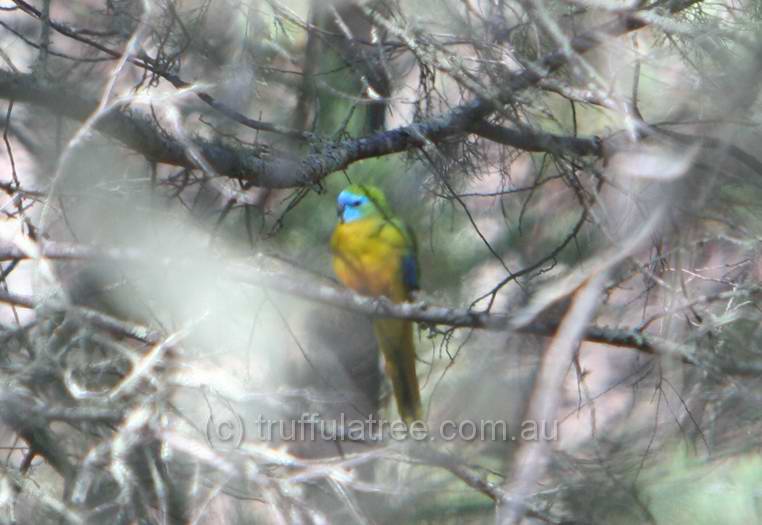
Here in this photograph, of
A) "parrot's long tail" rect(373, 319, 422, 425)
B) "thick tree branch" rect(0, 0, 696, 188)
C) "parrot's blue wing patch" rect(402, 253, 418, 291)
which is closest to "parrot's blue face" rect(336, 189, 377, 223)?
"parrot's blue wing patch" rect(402, 253, 418, 291)

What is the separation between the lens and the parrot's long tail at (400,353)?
464 centimetres

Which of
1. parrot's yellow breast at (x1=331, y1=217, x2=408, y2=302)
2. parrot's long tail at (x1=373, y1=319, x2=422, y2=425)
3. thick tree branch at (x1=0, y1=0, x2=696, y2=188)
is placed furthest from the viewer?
parrot's yellow breast at (x1=331, y1=217, x2=408, y2=302)

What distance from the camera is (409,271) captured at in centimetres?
484

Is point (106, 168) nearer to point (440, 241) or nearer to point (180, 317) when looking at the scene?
point (180, 317)

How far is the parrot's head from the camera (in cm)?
477

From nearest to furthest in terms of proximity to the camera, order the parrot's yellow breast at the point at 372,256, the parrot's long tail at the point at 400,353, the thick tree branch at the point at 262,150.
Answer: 1. the thick tree branch at the point at 262,150
2. the parrot's long tail at the point at 400,353
3. the parrot's yellow breast at the point at 372,256

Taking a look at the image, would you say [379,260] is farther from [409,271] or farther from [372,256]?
[409,271]

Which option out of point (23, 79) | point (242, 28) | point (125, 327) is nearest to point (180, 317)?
point (125, 327)

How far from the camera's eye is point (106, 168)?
4770 millimetres

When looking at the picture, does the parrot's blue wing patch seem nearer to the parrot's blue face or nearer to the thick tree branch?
the parrot's blue face

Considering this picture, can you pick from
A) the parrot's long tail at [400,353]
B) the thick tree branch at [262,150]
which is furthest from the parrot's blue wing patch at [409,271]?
the thick tree branch at [262,150]

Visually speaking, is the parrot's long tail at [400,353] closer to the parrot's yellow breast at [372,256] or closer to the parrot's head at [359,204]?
the parrot's yellow breast at [372,256]

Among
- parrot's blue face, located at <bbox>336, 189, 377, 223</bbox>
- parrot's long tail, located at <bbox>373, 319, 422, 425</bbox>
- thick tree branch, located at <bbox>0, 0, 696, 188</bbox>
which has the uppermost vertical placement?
parrot's blue face, located at <bbox>336, 189, 377, 223</bbox>

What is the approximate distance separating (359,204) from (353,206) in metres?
0.03
